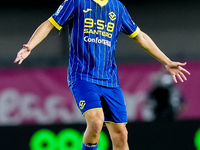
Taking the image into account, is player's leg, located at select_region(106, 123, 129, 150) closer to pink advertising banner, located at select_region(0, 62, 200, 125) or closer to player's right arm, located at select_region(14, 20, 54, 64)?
player's right arm, located at select_region(14, 20, 54, 64)

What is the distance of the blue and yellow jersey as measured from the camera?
451 centimetres

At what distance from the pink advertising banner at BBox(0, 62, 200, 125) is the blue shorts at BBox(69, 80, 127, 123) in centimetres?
352

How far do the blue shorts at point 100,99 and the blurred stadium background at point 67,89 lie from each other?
5.54ft

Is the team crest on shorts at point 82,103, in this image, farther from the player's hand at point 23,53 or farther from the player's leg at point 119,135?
the player's hand at point 23,53

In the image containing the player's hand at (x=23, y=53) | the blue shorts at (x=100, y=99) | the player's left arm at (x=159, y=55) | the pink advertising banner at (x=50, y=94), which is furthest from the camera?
the pink advertising banner at (x=50, y=94)

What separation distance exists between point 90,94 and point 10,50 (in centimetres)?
780

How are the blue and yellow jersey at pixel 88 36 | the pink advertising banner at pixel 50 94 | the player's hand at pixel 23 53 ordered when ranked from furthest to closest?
the pink advertising banner at pixel 50 94 < the blue and yellow jersey at pixel 88 36 < the player's hand at pixel 23 53

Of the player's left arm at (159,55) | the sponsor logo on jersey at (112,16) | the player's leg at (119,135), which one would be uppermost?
the sponsor logo on jersey at (112,16)

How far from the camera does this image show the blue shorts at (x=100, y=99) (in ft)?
14.3

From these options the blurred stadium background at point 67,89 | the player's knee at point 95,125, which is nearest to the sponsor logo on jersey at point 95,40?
the player's knee at point 95,125

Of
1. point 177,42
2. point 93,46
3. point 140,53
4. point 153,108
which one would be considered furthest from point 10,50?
point 93,46

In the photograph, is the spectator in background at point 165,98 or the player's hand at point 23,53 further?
the spectator in background at point 165,98

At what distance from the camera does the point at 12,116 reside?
819cm

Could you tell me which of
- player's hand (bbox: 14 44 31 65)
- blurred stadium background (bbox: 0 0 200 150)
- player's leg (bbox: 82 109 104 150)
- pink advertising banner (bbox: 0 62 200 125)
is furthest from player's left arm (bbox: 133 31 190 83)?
pink advertising banner (bbox: 0 62 200 125)
